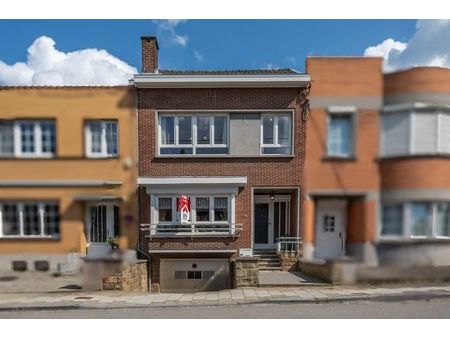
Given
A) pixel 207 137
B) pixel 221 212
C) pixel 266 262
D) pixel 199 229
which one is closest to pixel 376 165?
pixel 207 137

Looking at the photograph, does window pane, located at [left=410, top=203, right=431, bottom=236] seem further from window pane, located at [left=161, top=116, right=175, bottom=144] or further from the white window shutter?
window pane, located at [left=161, top=116, right=175, bottom=144]

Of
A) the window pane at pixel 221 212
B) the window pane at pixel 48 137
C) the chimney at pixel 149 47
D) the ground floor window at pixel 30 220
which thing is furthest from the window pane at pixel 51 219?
the window pane at pixel 221 212

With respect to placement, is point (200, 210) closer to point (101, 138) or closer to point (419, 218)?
point (101, 138)

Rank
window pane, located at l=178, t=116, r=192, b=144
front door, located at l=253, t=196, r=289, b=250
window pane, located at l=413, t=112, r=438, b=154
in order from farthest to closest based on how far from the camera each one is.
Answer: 1. front door, located at l=253, t=196, r=289, b=250
2. window pane, located at l=178, t=116, r=192, b=144
3. window pane, located at l=413, t=112, r=438, b=154

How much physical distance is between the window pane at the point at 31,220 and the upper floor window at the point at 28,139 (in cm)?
20

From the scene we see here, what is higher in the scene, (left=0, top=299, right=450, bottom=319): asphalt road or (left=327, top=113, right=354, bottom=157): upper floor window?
(left=327, top=113, right=354, bottom=157): upper floor window

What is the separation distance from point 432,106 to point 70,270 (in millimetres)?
1551

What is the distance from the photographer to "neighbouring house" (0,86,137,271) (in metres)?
1.17

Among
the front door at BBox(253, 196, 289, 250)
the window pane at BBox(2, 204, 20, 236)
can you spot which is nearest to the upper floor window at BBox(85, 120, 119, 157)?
the window pane at BBox(2, 204, 20, 236)

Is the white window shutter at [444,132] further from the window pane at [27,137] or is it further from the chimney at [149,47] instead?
the window pane at [27,137]

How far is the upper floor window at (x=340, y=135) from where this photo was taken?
1078 millimetres

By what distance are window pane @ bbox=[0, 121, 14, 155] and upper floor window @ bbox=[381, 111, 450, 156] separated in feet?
4.26

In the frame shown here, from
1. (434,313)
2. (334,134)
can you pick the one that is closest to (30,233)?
(334,134)

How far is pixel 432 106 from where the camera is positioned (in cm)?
103
